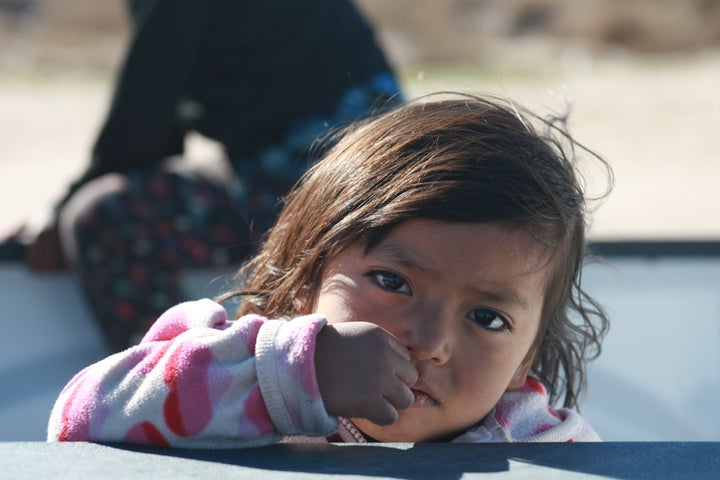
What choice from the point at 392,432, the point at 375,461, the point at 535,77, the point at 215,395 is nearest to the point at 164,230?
the point at 392,432

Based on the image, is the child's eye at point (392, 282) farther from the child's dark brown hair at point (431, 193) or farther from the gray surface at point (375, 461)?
the gray surface at point (375, 461)

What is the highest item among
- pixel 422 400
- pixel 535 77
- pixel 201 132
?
pixel 422 400

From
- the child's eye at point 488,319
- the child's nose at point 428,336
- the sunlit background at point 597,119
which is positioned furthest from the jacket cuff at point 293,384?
the sunlit background at point 597,119

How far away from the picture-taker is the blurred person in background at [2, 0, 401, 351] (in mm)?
2607

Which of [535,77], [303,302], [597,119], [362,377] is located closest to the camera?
[362,377]

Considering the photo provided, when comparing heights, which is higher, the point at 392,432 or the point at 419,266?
the point at 419,266

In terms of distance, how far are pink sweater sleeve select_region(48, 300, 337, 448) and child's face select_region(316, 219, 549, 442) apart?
13 cm

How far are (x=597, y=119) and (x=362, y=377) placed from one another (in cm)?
931

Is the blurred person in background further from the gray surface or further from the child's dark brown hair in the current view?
the gray surface

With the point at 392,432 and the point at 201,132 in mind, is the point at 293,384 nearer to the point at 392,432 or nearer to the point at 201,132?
the point at 392,432

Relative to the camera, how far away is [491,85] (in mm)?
10516

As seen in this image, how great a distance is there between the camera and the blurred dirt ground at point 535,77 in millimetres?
7922

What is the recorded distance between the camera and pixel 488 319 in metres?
1.20

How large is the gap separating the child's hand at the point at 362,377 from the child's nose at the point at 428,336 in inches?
2.5
